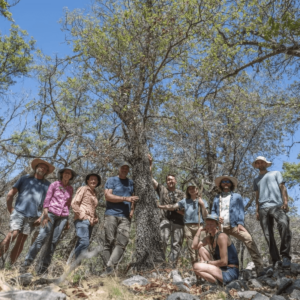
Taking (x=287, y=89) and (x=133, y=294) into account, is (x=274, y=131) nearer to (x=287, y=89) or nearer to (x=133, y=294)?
(x=287, y=89)

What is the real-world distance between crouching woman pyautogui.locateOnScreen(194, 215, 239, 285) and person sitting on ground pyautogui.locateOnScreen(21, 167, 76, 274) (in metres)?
2.55

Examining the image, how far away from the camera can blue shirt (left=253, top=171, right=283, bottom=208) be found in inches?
231

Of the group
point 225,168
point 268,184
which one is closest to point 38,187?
point 268,184

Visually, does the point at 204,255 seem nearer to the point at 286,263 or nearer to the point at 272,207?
the point at 286,263

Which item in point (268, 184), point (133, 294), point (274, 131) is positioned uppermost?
point (274, 131)

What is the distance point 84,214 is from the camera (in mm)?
5539

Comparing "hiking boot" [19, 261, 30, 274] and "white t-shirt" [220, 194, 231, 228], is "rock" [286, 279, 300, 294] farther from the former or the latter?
"hiking boot" [19, 261, 30, 274]

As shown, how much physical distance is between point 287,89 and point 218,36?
443 centimetres

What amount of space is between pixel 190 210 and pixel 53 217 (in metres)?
2.84

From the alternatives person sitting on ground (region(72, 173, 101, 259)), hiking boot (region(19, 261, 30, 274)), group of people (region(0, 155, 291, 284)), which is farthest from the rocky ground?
person sitting on ground (region(72, 173, 101, 259))

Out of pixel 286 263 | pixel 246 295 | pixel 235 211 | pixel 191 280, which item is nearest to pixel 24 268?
pixel 191 280

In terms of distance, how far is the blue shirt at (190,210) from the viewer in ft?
21.0

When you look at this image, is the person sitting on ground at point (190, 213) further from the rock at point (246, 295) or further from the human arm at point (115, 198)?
the rock at point (246, 295)

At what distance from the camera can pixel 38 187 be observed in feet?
18.9
